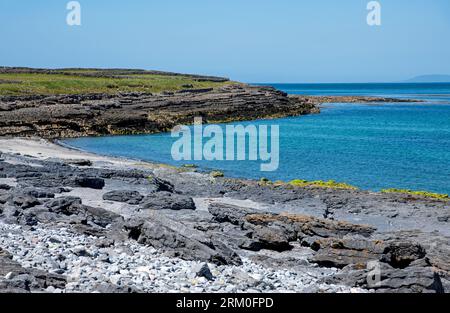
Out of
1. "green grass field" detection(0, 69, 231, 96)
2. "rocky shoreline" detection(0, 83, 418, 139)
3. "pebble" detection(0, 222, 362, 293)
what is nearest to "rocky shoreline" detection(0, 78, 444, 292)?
"pebble" detection(0, 222, 362, 293)

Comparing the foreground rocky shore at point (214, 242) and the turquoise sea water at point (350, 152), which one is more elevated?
the foreground rocky shore at point (214, 242)

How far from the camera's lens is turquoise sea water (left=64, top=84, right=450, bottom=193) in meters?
39.9

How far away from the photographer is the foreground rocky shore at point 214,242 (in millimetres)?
12734

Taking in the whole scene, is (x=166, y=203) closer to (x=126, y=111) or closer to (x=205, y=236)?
(x=205, y=236)

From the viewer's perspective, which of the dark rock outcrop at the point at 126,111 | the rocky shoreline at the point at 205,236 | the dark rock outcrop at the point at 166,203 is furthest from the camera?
the dark rock outcrop at the point at 126,111

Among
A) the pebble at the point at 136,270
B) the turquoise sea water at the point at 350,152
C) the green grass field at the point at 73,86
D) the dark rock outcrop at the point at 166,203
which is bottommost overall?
the turquoise sea water at the point at 350,152

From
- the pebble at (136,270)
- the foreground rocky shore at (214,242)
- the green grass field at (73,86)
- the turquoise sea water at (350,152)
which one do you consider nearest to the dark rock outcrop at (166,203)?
the foreground rocky shore at (214,242)

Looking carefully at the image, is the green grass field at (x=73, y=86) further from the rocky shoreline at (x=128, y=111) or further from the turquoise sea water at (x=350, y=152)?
the turquoise sea water at (x=350, y=152)

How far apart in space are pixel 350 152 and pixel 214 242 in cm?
4157

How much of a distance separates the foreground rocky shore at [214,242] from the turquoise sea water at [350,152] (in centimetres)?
1085

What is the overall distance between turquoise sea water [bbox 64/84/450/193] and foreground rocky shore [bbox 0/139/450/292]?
427 inches

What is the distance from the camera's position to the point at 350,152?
181ft
